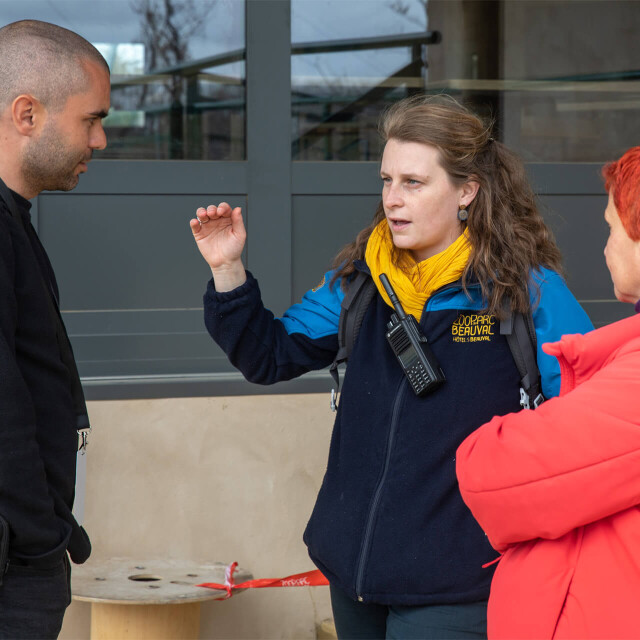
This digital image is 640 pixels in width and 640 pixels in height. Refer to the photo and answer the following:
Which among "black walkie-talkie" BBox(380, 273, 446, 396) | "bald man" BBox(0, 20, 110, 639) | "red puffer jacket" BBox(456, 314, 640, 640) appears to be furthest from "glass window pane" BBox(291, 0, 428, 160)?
"red puffer jacket" BBox(456, 314, 640, 640)

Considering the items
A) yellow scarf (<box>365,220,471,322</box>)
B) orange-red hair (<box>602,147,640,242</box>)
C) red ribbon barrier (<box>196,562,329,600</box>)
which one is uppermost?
orange-red hair (<box>602,147,640,242</box>)

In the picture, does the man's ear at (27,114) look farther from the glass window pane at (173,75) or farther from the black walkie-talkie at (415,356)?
the glass window pane at (173,75)

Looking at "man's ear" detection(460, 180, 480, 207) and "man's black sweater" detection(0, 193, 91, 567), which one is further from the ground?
"man's ear" detection(460, 180, 480, 207)

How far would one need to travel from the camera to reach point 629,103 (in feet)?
14.2

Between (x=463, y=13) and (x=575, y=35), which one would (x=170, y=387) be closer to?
(x=463, y=13)

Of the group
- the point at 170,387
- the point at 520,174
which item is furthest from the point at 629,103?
the point at 170,387

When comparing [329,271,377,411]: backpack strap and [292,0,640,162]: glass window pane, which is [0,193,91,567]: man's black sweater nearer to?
[329,271,377,411]: backpack strap

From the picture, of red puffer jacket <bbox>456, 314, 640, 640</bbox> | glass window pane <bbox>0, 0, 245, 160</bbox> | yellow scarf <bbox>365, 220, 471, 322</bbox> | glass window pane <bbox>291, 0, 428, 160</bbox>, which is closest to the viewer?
red puffer jacket <bbox>456, 314, 640, 640</bbox>

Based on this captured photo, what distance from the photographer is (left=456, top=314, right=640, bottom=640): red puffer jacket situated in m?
1.39

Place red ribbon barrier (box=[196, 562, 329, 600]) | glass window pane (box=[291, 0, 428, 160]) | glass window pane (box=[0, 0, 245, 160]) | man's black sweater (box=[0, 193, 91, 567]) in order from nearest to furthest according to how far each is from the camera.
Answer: man's black sweater (box=[0, 193, 91, 567]), red ribbon barrier (box=[196, 562, 329, 600]), glass window pane (box=[0, 0, 245, 160]), glass window pane (box=[291, 0, 428, 160])

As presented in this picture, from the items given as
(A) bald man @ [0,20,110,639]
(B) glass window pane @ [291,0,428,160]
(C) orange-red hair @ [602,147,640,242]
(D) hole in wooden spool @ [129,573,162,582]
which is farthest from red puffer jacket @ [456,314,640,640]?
(B) glass window pane @ [291,0,428,160]

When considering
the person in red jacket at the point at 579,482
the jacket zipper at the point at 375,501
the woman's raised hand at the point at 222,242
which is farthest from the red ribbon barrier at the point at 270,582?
the person in red jacket at the point at 579,482

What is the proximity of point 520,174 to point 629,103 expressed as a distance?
7.66ft

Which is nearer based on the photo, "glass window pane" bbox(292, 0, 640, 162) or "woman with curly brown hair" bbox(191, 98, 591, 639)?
"woman with curly brown hair" bbox(191, 98, 591, 639)
